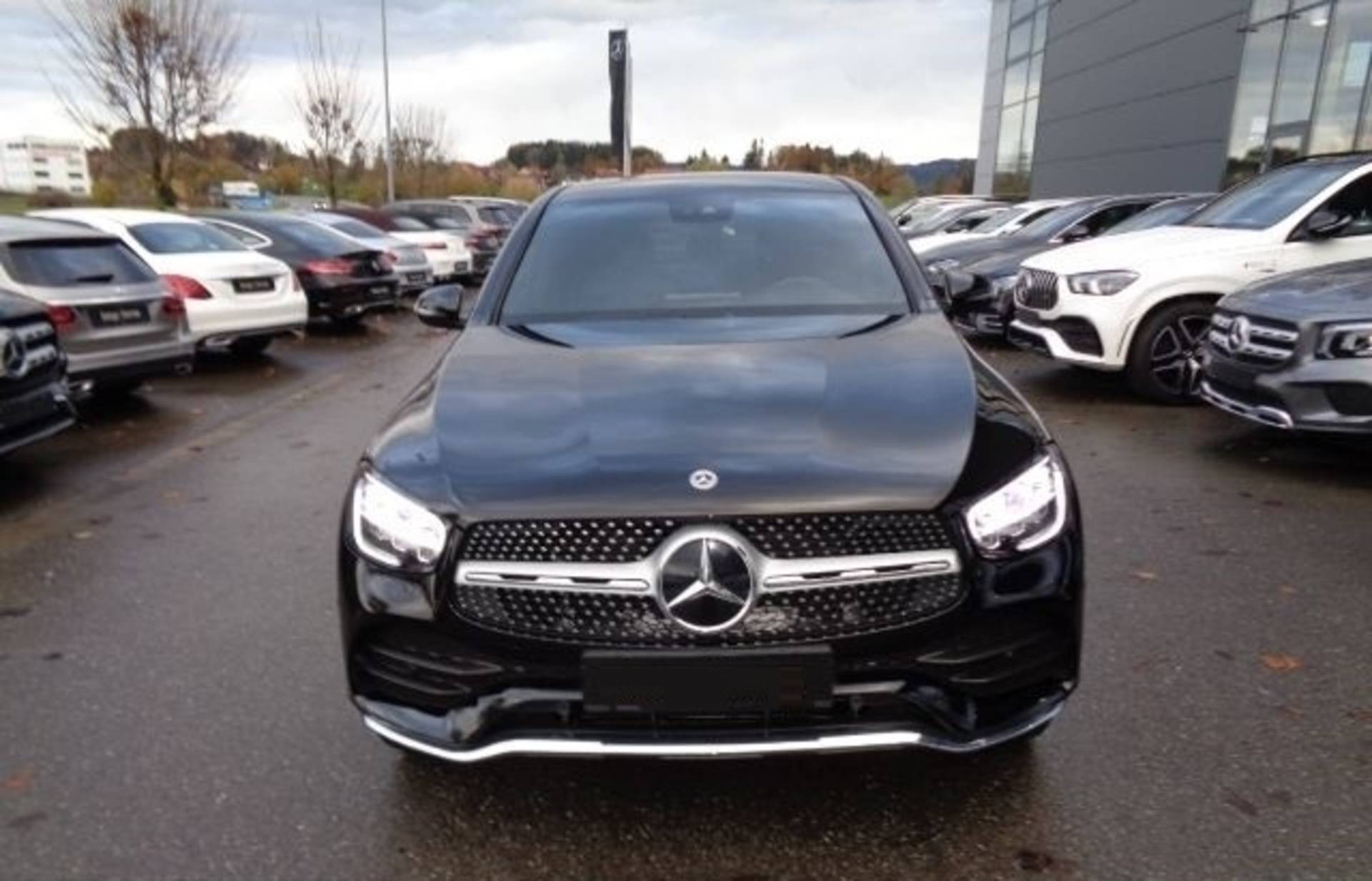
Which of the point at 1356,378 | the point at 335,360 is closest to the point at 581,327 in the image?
the point at 1356,378

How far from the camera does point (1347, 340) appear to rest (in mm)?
5125

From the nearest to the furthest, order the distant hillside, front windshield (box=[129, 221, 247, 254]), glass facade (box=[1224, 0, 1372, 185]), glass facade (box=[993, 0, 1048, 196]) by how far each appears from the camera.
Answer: front windshield (box=[129, 221, 247, 254]) < glass facade (box=[1224, 0, 1372, 185]) < glass facade (box=[993, 0, 1048, 196]) < the distant hillside

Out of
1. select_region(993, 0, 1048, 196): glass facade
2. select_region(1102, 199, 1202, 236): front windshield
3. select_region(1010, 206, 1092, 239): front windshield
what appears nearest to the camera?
select_region(1102, 199, 1202, 236): front windshield

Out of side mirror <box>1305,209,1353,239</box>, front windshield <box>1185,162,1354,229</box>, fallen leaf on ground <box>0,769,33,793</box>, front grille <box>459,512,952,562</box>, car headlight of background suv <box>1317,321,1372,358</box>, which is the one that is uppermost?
front windshield <box>1185,162,1354,229</box>

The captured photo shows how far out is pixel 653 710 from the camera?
2121 mm

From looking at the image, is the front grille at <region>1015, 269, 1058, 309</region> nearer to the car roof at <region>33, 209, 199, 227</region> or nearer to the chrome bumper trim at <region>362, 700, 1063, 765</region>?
the chrome bumper trim at <region>362, 700, 1063, 765</region>

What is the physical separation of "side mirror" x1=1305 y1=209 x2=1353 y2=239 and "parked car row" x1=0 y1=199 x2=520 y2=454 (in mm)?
8211

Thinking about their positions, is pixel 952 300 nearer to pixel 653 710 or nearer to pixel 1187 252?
pixel 653 710

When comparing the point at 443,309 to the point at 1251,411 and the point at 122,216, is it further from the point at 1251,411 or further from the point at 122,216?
the point at 122,216

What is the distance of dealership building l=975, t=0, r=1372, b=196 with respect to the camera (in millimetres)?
16594

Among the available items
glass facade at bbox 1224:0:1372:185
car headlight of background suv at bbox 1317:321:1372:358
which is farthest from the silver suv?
glass facade at bbox 1224:0:1372:185

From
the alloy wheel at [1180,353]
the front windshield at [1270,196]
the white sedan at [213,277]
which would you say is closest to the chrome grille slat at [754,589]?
the alloy wheel at [1180,353]

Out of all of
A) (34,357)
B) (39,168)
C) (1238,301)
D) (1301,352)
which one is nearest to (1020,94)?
(1238,301)

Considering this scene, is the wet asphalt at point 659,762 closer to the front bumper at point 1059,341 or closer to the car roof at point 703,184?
the car roof at point 703,184
